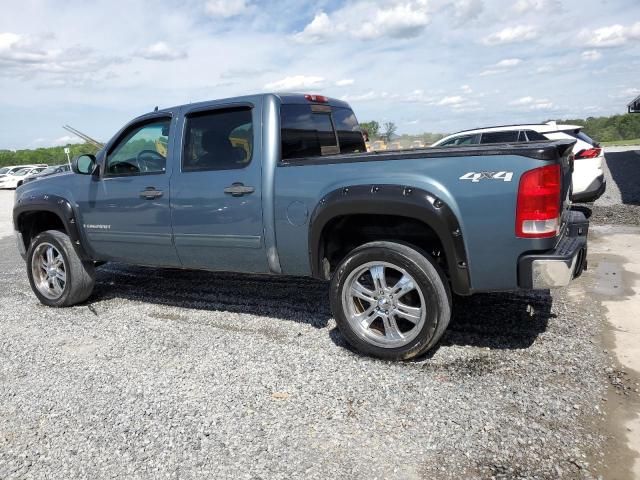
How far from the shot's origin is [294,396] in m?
3.48

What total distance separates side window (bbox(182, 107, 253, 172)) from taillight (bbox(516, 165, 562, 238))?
82.0 inches

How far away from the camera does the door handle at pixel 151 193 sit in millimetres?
4801

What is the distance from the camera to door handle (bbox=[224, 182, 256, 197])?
4.26m

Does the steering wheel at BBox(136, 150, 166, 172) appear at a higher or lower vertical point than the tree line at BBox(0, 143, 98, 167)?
lower

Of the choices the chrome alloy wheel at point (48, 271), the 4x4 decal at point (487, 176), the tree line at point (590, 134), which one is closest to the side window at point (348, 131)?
the 4x4 decal at point (487, 176)

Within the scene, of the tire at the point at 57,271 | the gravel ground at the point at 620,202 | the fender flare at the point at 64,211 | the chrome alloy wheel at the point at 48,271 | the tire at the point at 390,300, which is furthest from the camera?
the gravel ground at the point at 620,202

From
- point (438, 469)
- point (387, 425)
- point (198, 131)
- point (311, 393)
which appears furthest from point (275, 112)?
point (438, 469)

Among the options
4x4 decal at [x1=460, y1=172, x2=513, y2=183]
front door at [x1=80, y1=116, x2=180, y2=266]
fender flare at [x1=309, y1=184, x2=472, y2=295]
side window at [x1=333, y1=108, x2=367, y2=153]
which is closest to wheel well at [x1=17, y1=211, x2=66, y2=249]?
front door at [x1=80, y1=116, x2=180, y2=266]

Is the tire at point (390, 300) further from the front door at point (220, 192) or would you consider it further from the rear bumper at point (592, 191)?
the rear bumper at point (592, 191)

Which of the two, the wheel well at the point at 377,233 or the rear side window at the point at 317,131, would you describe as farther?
the rear side window at the point at 317,131

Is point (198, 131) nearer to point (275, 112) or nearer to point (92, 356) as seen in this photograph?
point (275, 112)

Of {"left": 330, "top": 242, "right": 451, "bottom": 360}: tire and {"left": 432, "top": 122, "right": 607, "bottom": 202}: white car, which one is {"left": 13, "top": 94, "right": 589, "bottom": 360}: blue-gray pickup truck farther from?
{"left": 432, "top": 122, "right": 607, "bottom": 202}: white car

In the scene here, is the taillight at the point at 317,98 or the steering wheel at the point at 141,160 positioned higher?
the taillight at the point at 317,98

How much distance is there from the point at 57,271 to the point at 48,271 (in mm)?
136
